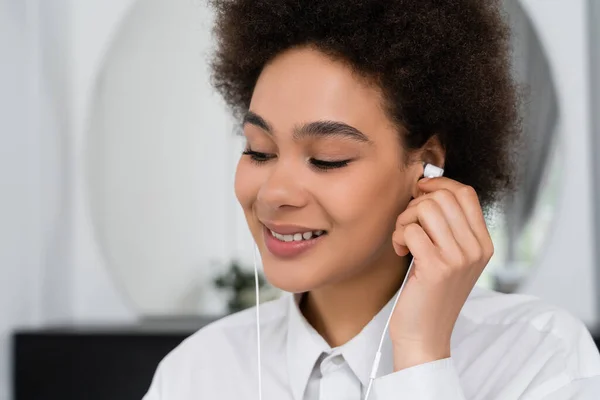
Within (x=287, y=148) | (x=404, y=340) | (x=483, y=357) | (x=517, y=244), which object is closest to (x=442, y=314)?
(x=404, y=340)

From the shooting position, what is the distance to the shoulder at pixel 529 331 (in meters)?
1.00

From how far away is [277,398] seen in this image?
43.1 inches

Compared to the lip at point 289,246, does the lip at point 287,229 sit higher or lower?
higher

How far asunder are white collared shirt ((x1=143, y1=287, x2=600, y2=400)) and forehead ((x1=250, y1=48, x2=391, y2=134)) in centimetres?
28

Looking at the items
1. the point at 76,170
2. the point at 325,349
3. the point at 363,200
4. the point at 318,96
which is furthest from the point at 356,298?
the point at 76,170

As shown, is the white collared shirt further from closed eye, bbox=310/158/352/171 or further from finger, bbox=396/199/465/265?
closed eye, bbox=310/158/352/171

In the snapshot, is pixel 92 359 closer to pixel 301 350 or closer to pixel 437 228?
pixel 301 350

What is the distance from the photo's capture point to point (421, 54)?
100 centimetres

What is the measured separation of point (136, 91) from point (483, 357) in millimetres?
1349

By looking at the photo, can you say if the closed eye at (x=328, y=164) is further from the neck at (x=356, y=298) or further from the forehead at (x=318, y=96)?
the neck at (x=356, y=298)

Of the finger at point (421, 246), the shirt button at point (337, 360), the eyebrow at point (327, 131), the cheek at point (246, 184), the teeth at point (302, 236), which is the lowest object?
the shirt button at point (337, 360)

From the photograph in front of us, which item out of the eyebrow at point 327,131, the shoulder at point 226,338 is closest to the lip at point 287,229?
the eyebrow at point 327,131

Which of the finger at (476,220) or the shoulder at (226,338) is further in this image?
the shoulder at (226,338)

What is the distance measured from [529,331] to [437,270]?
220 millimetres
